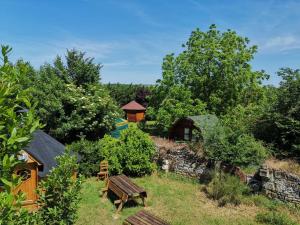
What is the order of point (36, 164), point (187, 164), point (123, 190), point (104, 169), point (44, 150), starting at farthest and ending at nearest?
point (187, 164), point (104, 169), point (44, 150), point (123, 190), point (36, 164)

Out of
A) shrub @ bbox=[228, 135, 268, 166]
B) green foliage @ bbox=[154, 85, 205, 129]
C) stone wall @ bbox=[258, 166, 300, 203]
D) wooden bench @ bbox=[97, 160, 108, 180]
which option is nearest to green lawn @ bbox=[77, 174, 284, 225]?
wooden bench @ bbox=[97, 160, 108, 180]

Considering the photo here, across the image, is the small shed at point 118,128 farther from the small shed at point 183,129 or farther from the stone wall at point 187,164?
the stone wall at point 187,164

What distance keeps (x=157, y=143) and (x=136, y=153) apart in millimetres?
2340

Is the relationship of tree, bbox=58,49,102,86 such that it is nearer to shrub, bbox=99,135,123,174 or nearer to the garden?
the garden

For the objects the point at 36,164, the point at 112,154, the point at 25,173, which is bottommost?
the point at 112,154

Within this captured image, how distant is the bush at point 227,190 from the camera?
11.5 metres

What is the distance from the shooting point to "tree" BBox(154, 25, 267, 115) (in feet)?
82.1

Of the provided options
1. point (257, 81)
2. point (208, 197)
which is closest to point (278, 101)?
point (208, 197)

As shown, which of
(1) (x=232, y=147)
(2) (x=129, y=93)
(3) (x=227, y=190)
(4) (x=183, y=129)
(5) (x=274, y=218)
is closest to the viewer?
(5) (x=274, y=218)

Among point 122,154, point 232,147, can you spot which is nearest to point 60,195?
point 122,154

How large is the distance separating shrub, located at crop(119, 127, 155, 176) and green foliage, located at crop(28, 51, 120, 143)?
3.35 metres

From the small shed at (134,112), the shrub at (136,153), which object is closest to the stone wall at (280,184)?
the shrub at (136,153)

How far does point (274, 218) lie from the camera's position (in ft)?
32.3

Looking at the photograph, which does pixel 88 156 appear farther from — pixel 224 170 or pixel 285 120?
pixel 285 120
